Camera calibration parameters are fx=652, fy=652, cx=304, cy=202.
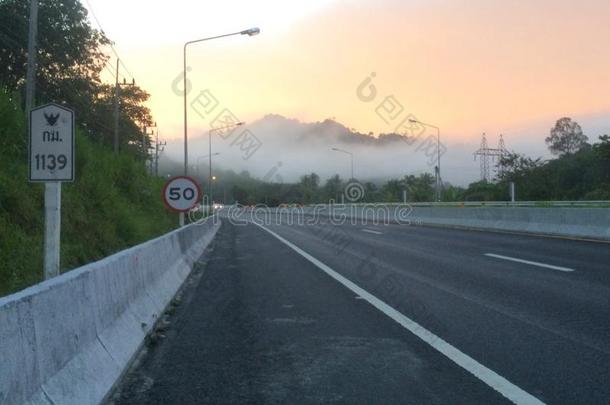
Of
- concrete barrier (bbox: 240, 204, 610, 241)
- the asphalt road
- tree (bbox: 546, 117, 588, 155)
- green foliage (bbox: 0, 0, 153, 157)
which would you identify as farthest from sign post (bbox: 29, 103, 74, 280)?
tree (bbox: 546, 117, 588, 155)

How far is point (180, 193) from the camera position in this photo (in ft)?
52.1

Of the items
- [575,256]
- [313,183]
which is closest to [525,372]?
[575,256]

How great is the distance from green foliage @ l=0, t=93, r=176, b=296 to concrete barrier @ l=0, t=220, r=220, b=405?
1.95m

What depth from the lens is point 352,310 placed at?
9.42 meters

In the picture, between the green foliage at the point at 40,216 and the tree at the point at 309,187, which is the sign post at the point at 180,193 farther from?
the tree at the point at 309,187

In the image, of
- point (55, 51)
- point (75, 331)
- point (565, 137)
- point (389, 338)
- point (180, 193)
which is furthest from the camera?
point (565, 137)

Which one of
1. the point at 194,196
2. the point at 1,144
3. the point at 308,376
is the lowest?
the point at 308,376

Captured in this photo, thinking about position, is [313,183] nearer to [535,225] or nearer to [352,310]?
[535,225]

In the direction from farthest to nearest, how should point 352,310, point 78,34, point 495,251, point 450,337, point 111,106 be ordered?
point 111,106 < point 78,34 < point 495,251 < point 352,310 < point 450,337

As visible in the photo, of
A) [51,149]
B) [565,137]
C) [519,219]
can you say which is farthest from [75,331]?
[565,137]

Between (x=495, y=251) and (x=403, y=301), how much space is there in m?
8.54

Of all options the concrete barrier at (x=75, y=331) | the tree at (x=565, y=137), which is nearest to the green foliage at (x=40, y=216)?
the concrete barrier at (x=75, y=331)

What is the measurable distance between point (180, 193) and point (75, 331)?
1107 cm

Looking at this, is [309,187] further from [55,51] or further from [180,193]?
[180,193]
